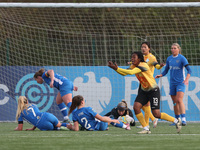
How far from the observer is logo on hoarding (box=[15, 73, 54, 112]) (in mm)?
13750

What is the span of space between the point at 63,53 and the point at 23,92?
187 centimetres

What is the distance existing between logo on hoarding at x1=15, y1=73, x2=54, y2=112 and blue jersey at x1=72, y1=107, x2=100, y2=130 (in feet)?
14.6

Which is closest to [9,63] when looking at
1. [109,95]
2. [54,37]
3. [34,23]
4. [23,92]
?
[23,92]

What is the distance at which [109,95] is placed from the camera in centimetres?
1380

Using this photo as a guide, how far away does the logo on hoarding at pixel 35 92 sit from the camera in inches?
541

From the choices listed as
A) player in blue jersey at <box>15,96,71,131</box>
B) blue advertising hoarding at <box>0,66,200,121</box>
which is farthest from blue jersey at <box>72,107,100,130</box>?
blue advertising hoarding at <box>0,66,200,121</box>

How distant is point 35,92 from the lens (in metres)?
13.8

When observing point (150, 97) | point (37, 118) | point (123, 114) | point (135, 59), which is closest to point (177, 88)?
point (123, 114)

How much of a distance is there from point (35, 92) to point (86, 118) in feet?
15.4

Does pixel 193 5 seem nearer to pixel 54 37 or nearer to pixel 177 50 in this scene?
pixel 177 50

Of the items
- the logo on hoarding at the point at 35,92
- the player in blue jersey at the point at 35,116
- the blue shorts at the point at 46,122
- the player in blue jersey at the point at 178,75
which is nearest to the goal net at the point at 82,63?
the logo on hoarding at the point at 35,92

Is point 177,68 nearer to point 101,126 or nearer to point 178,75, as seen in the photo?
point 178,75

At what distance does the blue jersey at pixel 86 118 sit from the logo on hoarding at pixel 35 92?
4.45 metres

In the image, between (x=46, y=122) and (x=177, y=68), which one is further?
(x=177, y=68)
